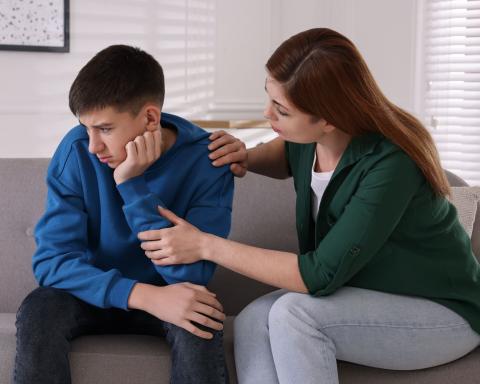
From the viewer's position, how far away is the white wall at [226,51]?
330cm

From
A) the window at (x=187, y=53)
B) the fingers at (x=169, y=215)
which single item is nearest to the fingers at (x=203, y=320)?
the fingers at (x=169, y=215)

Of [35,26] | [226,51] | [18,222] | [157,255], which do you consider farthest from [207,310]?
[35,26]

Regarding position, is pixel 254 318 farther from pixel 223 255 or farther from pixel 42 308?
pixel 42 308

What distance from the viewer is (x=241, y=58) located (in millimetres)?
3400

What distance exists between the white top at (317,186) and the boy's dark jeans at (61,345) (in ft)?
1.22

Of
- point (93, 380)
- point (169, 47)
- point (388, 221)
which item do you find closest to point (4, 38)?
point (169, 47)

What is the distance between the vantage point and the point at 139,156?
66.1 inches

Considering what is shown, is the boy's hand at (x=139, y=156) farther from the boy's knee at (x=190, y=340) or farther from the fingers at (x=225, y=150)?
the boy's knee at (x=190, y=340)

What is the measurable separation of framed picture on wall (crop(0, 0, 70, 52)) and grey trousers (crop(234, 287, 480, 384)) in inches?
79.2

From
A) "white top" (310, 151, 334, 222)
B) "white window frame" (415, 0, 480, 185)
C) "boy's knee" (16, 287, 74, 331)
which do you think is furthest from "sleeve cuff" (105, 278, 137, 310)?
"white window frame" (415, 0, 480, 185)

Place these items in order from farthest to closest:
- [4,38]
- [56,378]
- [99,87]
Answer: [4,38]
[99,87]
[56,378]

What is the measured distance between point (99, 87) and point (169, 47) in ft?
5.81

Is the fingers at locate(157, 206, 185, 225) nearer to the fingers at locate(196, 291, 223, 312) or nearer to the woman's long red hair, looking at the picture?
the fingers at locate(196, 291, 223, 312)

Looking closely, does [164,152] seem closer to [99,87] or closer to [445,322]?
[99,87]
